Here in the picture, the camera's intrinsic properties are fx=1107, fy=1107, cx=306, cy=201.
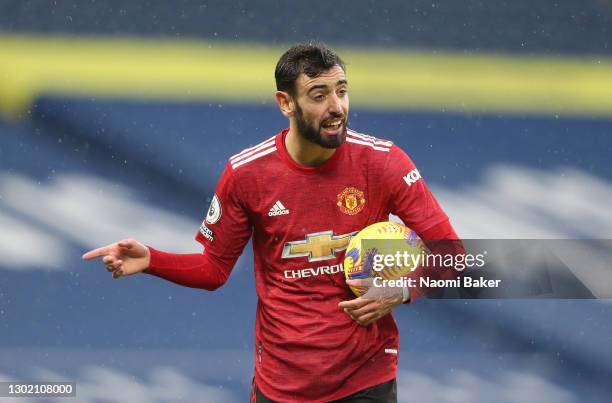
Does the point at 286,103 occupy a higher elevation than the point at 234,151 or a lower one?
lower

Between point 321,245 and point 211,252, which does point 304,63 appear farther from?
point 211,252

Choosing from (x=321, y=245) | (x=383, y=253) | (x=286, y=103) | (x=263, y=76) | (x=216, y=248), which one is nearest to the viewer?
(x=383, y=253)

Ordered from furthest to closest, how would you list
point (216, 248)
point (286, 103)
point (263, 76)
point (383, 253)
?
point (263, 76) → point (216, 248) → point (286, 103) → point (383, 253)

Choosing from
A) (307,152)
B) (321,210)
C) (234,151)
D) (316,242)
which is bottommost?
(316,242)

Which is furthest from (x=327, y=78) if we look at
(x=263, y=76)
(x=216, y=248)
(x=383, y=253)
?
(x=263, y=76)

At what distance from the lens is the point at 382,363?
4062 mm

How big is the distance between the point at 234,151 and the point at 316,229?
2.18m

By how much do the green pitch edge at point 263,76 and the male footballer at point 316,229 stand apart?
197 centimetres

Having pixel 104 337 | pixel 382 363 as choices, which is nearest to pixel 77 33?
pixel 104 337

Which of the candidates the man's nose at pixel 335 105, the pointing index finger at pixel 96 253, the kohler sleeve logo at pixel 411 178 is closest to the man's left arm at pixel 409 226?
the kohler sleeve logo at pixel 411 178

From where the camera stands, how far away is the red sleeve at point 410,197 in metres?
4.01

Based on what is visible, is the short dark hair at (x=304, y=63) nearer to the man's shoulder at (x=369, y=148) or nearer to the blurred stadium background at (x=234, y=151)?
the man's shoulder at (x=369, y=148)

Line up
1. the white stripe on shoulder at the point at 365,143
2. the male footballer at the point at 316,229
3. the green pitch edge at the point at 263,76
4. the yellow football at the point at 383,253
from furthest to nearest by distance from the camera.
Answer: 1. the green pitch edge at the point at 263,76
2. the white stripe on shoulder at the point at 365,143
3. the male footballer at the point at 316,229
4. the yellow football at the point at 383,253

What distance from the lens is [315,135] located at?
4.00 metres
